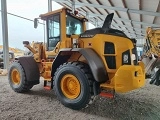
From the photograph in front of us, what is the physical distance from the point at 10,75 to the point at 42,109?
188 cm

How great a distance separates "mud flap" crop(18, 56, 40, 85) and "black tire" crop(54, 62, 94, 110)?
104 centimetres

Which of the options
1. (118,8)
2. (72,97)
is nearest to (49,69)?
(72,97)

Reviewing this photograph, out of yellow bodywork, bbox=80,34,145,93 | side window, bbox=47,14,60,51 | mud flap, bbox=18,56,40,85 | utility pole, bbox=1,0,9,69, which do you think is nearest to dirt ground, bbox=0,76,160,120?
mud flap, bbox=18,56,40,85

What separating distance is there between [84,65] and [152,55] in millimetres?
4363

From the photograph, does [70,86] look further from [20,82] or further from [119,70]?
[20,82]

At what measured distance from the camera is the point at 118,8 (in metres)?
10.2

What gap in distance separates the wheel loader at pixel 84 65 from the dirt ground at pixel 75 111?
243 mm

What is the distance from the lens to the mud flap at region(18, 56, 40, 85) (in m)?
4.56

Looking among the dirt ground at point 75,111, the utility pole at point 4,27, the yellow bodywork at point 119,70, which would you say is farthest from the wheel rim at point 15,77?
the utility pole at point 4,27

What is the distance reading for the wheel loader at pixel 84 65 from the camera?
11.1 ft

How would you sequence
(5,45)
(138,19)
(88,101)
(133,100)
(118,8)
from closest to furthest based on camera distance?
(88,101)
(133,100)
(5,45)
(118,8)
(138,19)

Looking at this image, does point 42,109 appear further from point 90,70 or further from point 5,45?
point 5,45

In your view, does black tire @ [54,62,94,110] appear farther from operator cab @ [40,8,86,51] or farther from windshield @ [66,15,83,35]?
windshield @ [66,15,83,35]

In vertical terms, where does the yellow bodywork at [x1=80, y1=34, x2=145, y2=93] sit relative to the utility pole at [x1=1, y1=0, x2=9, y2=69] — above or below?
below
